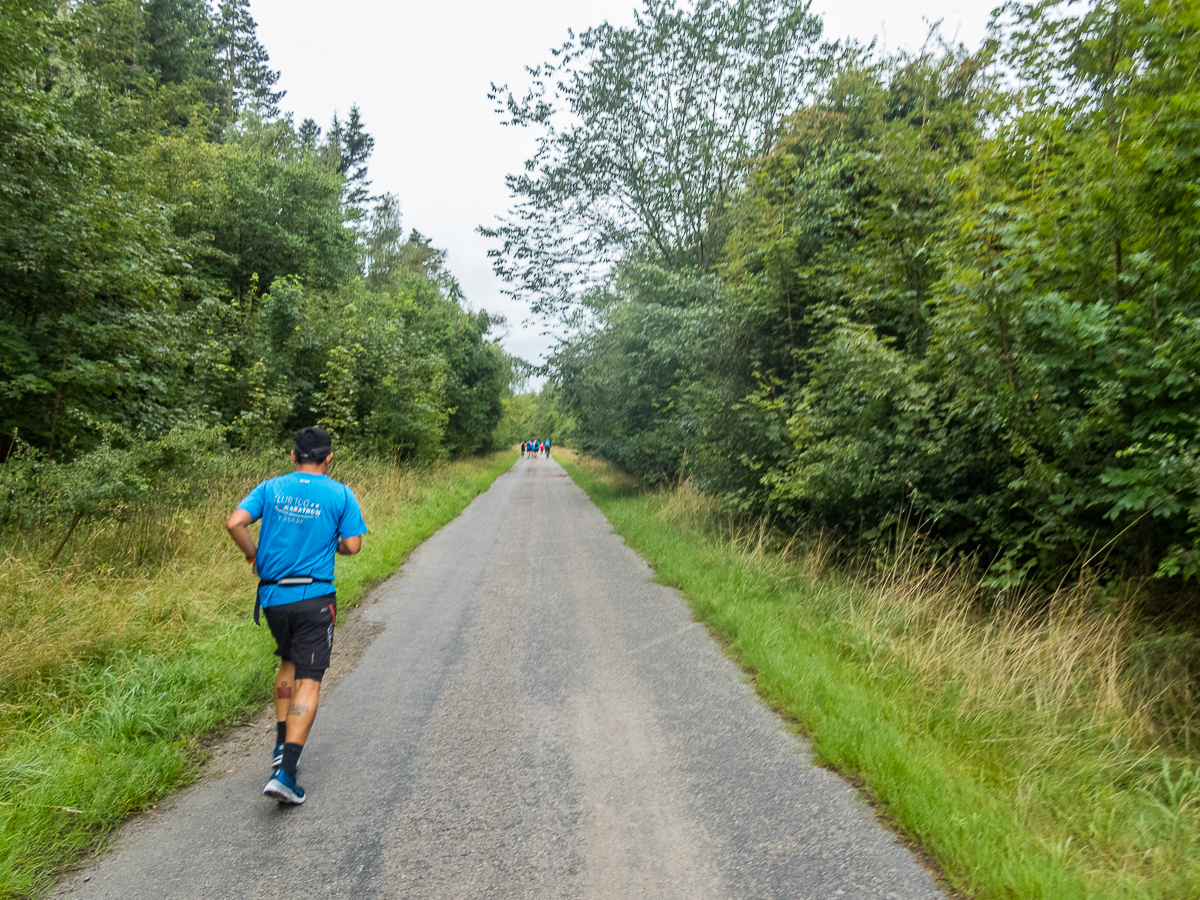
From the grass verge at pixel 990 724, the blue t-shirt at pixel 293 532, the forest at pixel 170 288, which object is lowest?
the grass verge at pixel 990 724

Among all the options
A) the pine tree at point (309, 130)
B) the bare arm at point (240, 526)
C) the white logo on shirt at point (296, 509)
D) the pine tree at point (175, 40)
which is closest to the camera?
the bare arm at point (240, 526)

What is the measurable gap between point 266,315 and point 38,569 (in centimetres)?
1271

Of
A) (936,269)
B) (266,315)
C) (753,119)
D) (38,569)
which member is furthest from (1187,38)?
(266,315)

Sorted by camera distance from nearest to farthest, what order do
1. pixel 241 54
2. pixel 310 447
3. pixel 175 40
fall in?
pixel 310 447, pixel 175 40, pixel 241 54

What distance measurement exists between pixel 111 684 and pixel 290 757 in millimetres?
1917

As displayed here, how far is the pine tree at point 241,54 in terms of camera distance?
30406mm

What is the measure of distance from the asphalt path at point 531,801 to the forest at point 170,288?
164 inches

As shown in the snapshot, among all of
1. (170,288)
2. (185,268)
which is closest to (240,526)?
(170,288)

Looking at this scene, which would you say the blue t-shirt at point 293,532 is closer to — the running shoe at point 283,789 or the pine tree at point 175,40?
the running shoe at point 283,789

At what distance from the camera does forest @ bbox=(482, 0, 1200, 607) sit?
166 inches

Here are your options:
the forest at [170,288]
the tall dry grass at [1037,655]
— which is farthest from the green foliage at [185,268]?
the tall dry grass at [1037,655]

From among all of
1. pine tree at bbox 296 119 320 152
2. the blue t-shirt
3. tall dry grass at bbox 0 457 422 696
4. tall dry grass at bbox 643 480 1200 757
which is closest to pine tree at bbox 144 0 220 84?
pine tree at bbox 296 119 320 152

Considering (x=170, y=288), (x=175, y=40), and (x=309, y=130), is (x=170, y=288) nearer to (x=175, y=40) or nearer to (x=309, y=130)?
(x=175, y=40)

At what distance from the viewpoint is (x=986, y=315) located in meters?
4.95
